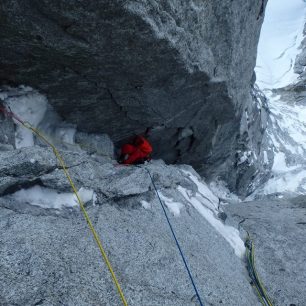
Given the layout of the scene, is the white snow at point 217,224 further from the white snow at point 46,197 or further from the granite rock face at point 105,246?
the white snow at point 46,197

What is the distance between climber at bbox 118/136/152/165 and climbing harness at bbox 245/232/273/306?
2.29 m

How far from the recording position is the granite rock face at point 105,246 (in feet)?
8.23

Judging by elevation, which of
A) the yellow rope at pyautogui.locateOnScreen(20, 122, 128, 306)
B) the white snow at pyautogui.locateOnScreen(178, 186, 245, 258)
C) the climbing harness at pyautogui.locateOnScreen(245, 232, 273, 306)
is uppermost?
the yellow rope at pyautogui.locateOnScreen(20, 122, 128, 306)

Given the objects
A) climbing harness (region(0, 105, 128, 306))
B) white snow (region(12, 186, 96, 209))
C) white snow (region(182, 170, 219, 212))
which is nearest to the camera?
climbing harness (region(0, 105, 128, 306))

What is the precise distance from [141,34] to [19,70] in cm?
161

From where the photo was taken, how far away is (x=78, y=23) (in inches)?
133

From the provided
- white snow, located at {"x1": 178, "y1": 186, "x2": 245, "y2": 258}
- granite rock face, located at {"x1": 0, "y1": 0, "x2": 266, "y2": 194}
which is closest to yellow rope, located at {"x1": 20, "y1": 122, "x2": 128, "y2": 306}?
granite rock face, located at {"x1": 0, "y1": 0, "x2": 266, "y2": 194}

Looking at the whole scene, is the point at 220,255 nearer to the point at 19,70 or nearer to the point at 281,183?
the point at 19,70

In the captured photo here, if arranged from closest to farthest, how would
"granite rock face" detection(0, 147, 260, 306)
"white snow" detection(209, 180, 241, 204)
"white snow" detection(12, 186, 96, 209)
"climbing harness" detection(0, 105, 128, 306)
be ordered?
"granite rock face" detection(0, 147, 260, 306) → "climbing harness" detection(0, 105, 128, 306) → "white snow" detection(12, 186, 96, 209) → "white snow" detection(209, 180, 241, 204)

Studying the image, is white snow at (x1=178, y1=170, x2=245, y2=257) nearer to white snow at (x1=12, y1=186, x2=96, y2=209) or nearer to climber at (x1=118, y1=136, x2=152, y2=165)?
climber at (x1=118, y1=136, x2=152, y2=165)

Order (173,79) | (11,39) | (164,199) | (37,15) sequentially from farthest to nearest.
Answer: (173,79)
(164,199)
(11,39)
(37,15)

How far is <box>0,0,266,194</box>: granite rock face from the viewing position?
340 cm

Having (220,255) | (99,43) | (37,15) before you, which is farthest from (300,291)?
(37,15)

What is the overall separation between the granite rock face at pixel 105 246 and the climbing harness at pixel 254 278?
4.6 inches
